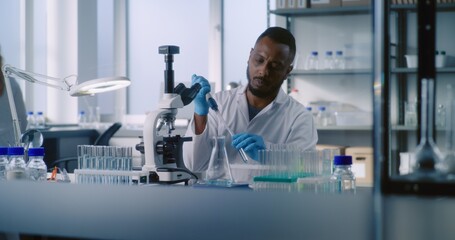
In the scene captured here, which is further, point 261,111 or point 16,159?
point 261,111

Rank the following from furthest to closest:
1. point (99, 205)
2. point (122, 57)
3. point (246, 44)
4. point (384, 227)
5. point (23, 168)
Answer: point (122, 57)
point (246, 44)
point (23, 168)
point (99, 205)
point (384, 227)

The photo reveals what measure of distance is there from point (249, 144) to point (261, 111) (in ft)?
1.38

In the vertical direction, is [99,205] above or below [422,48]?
below

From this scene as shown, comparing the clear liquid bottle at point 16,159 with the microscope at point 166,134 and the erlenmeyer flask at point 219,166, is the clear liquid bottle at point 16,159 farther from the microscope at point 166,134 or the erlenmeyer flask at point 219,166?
the erlenmeyer flask at point 219,166

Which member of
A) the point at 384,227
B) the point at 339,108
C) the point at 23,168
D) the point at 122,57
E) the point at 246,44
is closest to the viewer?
the point at 384,227

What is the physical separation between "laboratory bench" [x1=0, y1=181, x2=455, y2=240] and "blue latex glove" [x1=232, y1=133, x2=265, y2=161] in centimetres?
149

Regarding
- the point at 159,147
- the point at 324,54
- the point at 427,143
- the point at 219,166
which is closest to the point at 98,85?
the point at 159,147

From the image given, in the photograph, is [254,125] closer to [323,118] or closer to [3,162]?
[3,162]

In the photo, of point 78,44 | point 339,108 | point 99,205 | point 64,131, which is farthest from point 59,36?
point 99,205

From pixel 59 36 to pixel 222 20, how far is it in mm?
1427

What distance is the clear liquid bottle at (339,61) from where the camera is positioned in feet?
15.9

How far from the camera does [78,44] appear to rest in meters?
5.77

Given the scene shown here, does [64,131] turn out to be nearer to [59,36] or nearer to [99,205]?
[59,36]

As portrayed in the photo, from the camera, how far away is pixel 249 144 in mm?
2498
